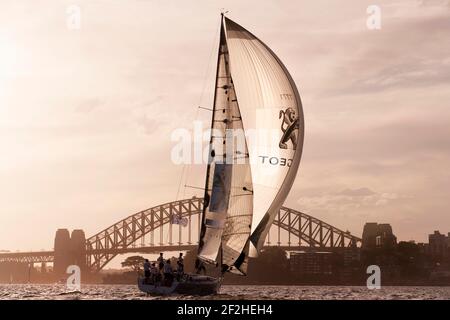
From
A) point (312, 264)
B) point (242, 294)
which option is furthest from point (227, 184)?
point (312, 264)

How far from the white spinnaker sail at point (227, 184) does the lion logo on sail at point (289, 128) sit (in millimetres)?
1729

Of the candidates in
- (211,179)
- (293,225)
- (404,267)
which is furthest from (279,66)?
(404,267)

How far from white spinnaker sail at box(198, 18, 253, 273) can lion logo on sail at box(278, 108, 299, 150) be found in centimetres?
173

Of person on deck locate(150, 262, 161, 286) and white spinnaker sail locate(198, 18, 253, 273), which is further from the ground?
white spinnaker sail locate(198, 18, 253, 273)

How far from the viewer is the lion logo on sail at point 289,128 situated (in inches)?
1566

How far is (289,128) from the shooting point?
39.8 metres

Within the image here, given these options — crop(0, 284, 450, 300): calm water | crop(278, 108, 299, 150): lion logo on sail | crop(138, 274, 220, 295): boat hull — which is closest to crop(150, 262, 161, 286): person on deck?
crop(0, 284, 450, 300): calm water

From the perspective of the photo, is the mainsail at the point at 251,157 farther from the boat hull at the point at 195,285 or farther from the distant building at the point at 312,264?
the distant building at the point at 312,264

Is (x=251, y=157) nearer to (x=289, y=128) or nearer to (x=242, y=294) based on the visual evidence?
(x=289, y=128)

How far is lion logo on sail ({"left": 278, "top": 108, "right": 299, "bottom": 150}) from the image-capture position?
131 ft

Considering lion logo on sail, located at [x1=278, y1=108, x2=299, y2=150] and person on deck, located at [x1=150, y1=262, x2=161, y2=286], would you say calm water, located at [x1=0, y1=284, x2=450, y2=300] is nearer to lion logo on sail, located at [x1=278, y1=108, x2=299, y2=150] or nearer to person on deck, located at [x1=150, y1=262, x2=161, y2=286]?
person on deck, located at [x1=150, y1=262, x2=161, y2=286]
